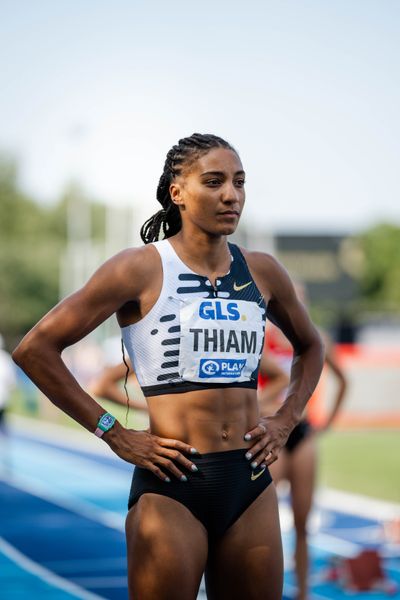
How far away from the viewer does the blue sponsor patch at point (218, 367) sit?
414 cm

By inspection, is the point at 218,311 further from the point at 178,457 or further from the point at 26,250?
the point at 26,250

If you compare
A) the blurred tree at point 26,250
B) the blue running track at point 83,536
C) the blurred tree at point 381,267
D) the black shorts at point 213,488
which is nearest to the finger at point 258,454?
the black shorts at point 213,488

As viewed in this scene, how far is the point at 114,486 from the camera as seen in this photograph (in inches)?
609

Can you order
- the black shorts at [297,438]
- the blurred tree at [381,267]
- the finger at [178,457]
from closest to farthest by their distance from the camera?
the finger at [178,457]
the black shorts at [297,438]
the blurred tree at [381,267]

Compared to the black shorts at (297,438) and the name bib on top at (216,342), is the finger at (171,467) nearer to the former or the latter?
the name bib on top at (216,342)

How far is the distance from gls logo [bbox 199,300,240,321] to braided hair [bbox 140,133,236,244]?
1.53ft

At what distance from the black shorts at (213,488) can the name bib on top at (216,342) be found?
0.29 m

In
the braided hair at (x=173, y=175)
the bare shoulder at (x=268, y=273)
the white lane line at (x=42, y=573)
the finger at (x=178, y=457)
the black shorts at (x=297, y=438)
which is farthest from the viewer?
the white lane line at (x=42, y=573)

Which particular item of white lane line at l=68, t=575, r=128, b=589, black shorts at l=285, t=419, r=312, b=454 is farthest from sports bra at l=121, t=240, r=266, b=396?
white lane line at l=68, t=575, r=128, b=589

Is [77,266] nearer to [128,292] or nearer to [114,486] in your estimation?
[114,486]

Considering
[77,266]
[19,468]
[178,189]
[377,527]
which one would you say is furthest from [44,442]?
[77,266]

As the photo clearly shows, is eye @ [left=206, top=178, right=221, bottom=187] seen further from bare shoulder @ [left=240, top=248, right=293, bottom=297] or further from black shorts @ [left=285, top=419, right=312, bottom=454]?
black shorts @ [left=285, top=419, right=312, bottom=454]

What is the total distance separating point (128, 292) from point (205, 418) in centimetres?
53

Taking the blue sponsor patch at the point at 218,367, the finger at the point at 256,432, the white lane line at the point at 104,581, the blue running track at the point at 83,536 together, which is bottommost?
the blue running track at the point at 83,536
